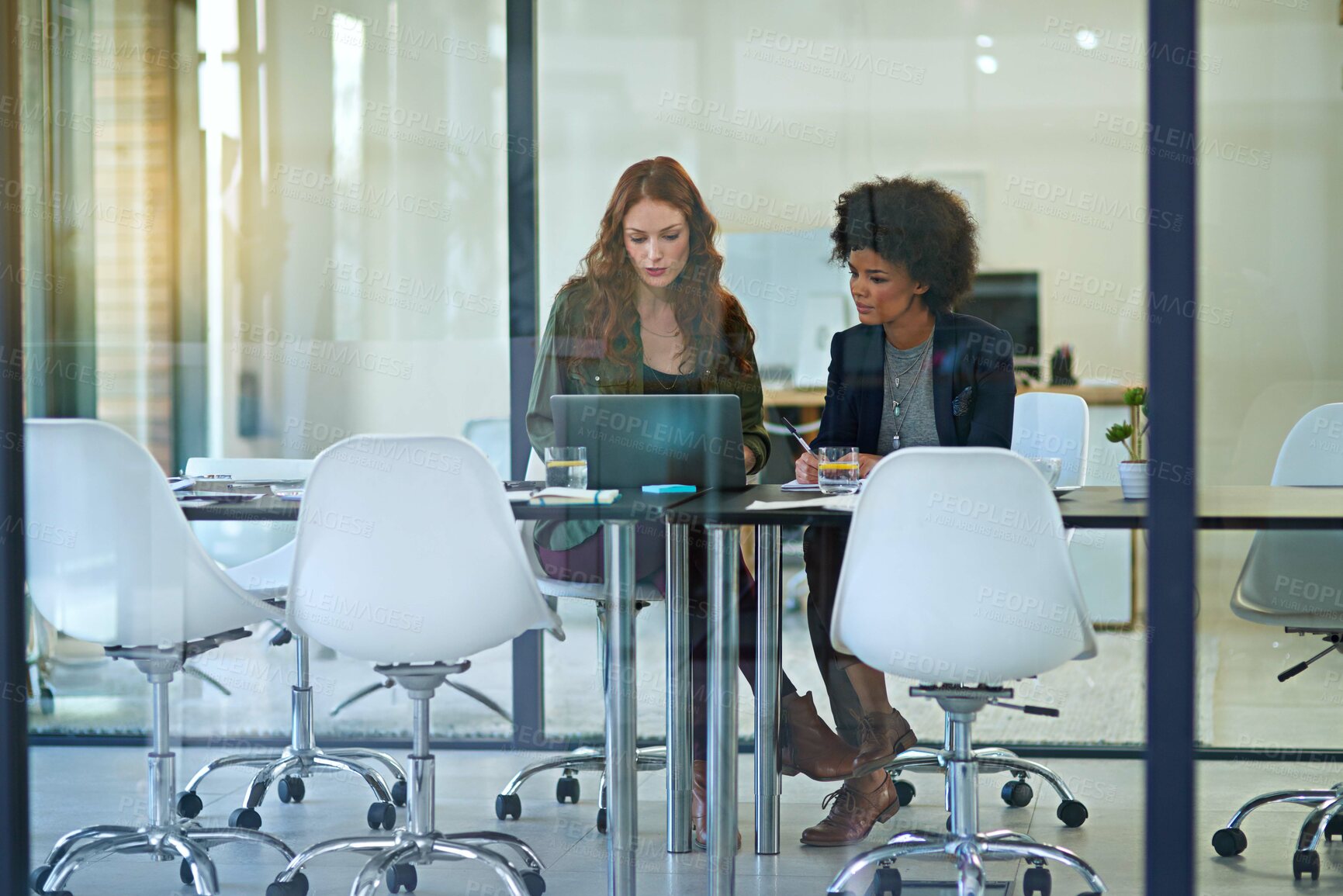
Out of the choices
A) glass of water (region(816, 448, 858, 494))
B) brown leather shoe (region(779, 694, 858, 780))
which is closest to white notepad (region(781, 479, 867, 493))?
glass of water (region(816, 448, 858, 494))

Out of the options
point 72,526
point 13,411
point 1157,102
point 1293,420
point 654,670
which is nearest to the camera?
point 1157,102

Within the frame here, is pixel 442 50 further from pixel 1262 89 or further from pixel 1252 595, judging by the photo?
pixel 1252 595

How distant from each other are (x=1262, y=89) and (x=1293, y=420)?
0.89 m

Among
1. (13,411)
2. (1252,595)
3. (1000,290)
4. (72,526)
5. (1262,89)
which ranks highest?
(1262,89)

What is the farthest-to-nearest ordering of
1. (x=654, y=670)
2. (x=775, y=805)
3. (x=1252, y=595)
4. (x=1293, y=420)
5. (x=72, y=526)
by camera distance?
(x=654, y=670) → (x=1293, y=420) → (x=1252, y=595) → (x=775, y=805) → (x=72, y=526)

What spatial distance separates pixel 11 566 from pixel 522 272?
208 cm

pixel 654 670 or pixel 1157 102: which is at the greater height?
pixel 1157 102

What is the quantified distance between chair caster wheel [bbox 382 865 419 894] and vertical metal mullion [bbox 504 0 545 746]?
4.05ft

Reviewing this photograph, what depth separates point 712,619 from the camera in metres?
2.90

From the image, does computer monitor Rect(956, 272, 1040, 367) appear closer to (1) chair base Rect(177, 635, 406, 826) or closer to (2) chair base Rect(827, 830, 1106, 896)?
(2) chair base Rect(827, 830, 1106, 896)

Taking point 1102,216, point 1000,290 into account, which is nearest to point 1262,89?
point 1102,216

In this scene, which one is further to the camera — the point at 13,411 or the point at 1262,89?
the point at 1262,89

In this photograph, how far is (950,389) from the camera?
11.2 feet

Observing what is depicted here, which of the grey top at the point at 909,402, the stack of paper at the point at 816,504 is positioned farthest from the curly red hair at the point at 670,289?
the stack of paper at the point at 816,504
